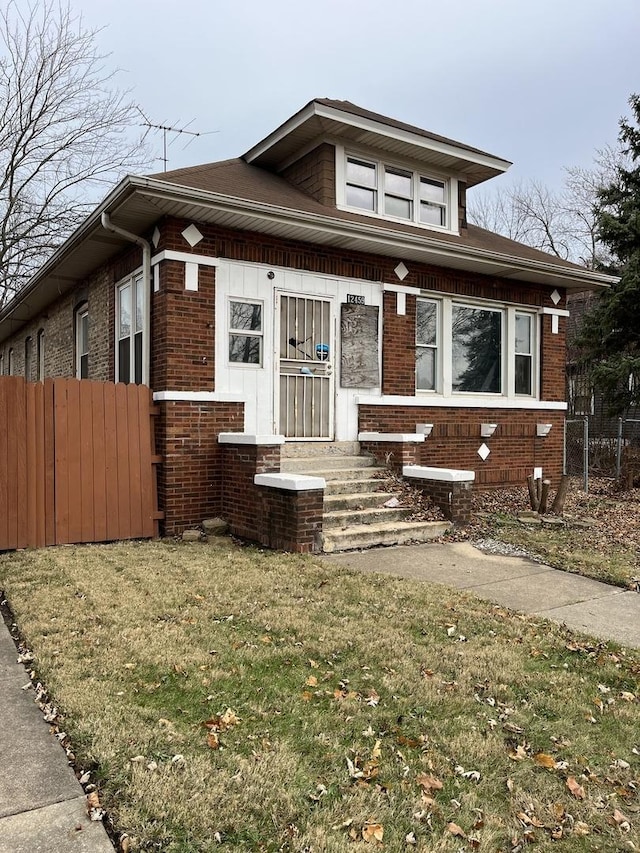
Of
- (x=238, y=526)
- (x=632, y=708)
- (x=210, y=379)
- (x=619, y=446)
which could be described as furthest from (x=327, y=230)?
(x=619, y=446)

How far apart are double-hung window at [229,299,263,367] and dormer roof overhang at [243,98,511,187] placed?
131 inches

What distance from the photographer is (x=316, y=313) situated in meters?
9.37

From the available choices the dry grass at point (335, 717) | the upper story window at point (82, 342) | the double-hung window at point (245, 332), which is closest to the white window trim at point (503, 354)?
the double-hung window at point (245, 332)

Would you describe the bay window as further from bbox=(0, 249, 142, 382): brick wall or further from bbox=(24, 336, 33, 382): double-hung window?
bbox=(24, 336, 33, 382): double-hung window

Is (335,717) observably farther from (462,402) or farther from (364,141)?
(364,141)

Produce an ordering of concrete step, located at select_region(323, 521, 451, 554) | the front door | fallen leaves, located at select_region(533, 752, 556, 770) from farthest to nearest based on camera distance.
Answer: the front door
concrete step, located at select_region(323, 521, 451, 554)
fallen leaves, located at select_region(533, 752, 556, 770)

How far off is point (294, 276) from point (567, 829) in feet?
25.2

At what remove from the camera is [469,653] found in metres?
4.07

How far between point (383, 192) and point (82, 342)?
6197mm

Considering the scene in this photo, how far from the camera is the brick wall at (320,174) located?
33.4ft

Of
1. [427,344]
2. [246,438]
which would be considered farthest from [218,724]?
[427,344]

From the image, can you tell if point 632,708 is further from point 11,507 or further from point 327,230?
point 327,230

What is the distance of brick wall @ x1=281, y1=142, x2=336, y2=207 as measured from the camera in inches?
401

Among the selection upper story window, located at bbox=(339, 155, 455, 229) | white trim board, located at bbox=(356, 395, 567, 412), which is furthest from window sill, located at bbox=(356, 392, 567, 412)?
upper story window, located at bbox=(339, 155, 455, 229)
